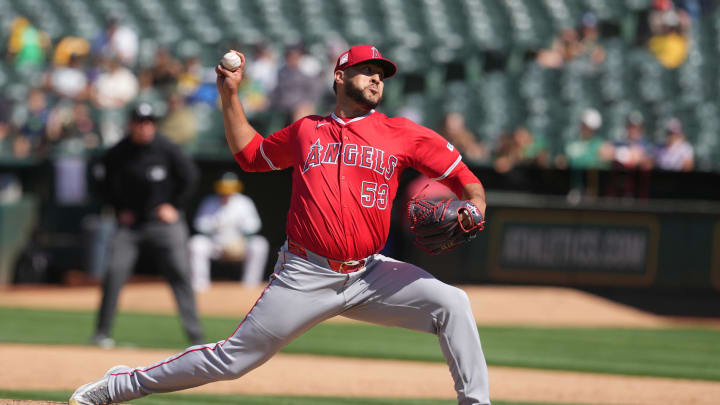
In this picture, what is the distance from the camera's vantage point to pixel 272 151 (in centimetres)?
477

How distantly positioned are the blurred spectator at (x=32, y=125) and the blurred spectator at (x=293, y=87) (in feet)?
10.8

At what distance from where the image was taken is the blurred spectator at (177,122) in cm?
1427

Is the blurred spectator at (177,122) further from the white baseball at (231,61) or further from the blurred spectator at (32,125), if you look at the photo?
the white baseball at (231,61)

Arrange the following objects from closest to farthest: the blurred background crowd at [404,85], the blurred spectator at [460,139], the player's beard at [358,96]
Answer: the player's beard at [358,96], the blurred spectator at [460,139], the blurred background crowd at [404,85]

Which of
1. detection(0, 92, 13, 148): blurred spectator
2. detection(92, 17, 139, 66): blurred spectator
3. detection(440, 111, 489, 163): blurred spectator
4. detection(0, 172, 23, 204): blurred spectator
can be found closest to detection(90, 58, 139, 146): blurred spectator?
detection(92, 17, 139, 66): blurred spectator

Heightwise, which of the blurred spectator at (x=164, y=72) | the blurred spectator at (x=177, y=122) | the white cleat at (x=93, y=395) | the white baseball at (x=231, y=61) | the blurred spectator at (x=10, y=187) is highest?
the blurred spectator at (x=164, y=72)

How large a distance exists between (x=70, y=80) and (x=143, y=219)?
25.9 ft

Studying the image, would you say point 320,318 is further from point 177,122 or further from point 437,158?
point 177,122

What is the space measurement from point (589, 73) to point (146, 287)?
25.0 ft

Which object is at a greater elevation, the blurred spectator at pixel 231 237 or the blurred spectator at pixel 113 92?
the blurred spectator at pixel 113 92

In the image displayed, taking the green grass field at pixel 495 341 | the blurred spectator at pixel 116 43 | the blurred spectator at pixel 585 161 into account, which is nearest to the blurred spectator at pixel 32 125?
the blurred spectator at pixel 116 43

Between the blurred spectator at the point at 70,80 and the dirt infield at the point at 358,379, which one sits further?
the blurred spectator at the point at 70,80

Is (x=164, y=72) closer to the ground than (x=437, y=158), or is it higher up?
higher up

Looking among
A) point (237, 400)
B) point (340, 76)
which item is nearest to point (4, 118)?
point (237, 400)
